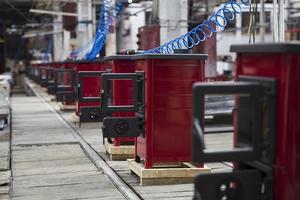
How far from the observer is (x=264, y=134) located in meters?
3.92

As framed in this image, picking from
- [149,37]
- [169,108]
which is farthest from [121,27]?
[169,108]

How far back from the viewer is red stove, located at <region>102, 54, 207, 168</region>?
280 inches

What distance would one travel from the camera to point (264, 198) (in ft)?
12.9

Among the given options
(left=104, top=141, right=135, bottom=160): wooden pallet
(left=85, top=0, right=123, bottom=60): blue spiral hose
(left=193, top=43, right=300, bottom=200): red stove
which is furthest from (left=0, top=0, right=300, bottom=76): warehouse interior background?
(left=193, top=43, right=300, bottom=200): red stove

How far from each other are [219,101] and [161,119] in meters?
2.94

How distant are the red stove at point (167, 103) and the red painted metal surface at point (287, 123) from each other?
10.6 ft

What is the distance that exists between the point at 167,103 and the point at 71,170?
211 cm

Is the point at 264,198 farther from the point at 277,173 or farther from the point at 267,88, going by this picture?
the point at 267,88

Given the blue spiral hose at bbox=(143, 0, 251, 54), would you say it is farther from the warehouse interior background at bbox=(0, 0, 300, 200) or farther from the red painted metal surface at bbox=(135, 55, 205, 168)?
the red painted metal surface at bbox=(135, 55, 205, 168)

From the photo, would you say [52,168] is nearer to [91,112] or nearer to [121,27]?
[91,112]

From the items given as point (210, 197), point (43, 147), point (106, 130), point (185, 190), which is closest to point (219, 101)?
point (210, 197)

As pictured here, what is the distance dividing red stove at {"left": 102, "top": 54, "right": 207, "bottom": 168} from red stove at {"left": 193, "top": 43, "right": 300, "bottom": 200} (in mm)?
3092

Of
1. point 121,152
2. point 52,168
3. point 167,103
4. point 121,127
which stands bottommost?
point 52,168

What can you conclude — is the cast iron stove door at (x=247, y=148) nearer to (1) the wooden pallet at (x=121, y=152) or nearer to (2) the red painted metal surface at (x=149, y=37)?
(1) the wooden pallet at (x=121, y=152)
